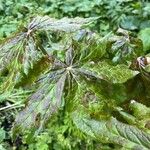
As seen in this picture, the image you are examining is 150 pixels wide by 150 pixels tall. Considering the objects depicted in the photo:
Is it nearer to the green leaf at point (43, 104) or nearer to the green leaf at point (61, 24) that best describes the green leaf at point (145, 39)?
the green leaf at point (61, 24)

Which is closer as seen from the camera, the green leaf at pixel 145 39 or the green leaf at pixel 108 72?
the green leaf at pixel 108 72

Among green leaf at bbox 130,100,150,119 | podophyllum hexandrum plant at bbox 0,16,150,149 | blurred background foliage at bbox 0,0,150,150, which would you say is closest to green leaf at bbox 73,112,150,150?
podophyllum hexandrum plant at bbox 0,16,150,149

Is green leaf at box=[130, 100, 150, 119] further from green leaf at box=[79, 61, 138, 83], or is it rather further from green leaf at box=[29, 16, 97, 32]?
green leaf at box=[29, 16, 97, 32]

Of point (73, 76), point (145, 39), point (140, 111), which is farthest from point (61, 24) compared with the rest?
point (145, 39)

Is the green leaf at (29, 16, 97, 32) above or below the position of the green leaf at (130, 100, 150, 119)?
above

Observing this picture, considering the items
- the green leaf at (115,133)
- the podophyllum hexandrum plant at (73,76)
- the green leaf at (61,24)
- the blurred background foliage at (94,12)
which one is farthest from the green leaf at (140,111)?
the blurred background foliage at (94,12)

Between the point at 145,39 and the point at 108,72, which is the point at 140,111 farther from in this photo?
the point at 145,39

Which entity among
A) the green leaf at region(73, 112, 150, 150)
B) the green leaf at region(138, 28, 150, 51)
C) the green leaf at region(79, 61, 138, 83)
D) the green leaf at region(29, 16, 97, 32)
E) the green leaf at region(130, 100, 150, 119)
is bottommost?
the green leaf at region(138, 28, 150, 51)

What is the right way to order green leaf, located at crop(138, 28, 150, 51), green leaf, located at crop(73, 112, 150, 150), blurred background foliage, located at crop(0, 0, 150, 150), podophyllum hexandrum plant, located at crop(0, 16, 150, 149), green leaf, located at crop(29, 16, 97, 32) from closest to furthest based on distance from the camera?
1. green leaf, located at crop(73, 112, 150, 150)
2. podophyllum hexandrum plant, located at crop(0, 16, 150, 149)
3. green leaf, located at crop(29, 16, 97, 32)
4. green leaf, located at crop(138, 28, 150, 51)
5. blurred background foliage, located at crop(0, 0, 150, 150)
